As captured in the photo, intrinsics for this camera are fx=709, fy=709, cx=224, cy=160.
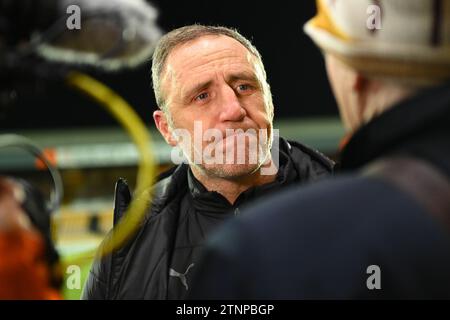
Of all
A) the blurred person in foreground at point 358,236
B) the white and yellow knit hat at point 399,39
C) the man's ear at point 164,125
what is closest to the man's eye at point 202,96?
Result: the man's ear at point 164,125

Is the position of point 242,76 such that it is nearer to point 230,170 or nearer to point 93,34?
point 230,170

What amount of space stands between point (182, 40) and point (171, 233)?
357mm

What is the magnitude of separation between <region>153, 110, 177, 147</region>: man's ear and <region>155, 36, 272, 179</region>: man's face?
0.18 ft

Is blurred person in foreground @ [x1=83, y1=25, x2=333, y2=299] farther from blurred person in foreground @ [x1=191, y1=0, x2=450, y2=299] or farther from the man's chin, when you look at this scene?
blurred person in foreground @ [x1=191, y1=0, x2=450, y2=299]

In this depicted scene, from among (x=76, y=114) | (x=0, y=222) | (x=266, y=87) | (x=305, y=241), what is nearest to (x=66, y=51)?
(x=0, y=222)

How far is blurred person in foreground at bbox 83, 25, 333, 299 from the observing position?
1.25 m

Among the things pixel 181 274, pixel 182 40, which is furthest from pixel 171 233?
pixel 182 40

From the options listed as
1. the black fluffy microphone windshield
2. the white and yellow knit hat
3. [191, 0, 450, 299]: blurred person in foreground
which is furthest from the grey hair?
[191, 0, 450, 299]: blurred person in foreground

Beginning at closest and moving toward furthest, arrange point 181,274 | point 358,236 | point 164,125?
point 358,236
point 181,274
point 164,125

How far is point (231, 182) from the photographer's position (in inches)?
51.8

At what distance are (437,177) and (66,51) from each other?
26.6 inches

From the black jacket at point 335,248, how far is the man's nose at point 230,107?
24.6 inches

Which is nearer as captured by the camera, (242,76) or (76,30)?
(76,30)

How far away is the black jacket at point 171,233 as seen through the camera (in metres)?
1.23
